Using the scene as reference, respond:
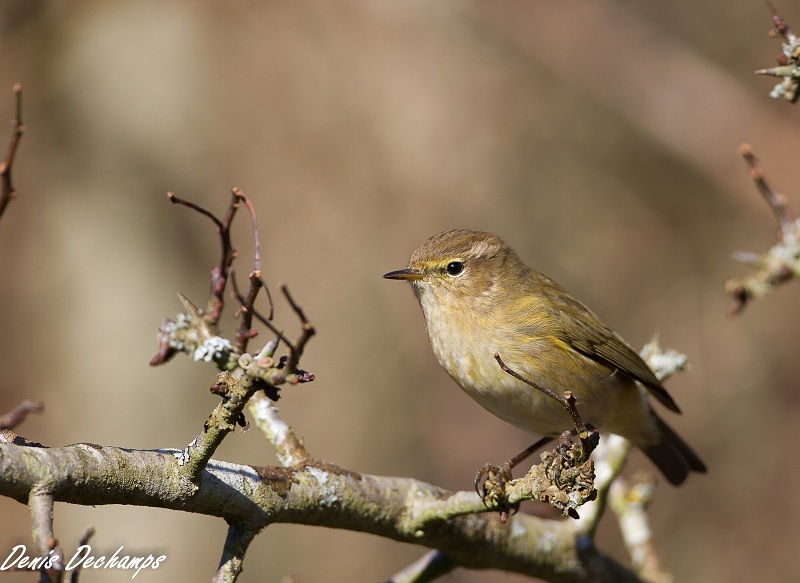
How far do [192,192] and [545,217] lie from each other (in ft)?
11.7

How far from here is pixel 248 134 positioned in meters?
8.88

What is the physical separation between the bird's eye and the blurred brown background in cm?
381

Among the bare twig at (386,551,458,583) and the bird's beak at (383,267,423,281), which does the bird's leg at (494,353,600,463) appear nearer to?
the bare twig at (386,551,458,583)

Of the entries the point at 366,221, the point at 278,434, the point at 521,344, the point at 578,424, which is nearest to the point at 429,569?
the point at 278,434

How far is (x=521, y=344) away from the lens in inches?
151

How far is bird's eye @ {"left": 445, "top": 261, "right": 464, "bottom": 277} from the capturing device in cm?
415

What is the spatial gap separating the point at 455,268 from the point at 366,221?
14.8 ft

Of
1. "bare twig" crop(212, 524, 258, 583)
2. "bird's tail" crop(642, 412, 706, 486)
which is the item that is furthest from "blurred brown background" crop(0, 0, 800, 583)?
"bare twig" crop(212, 524, 258, 583)

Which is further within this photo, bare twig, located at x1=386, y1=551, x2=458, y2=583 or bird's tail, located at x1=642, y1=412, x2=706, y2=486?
Result: bird's tail, located at x1=642, y1=412, x2=706, y2=486

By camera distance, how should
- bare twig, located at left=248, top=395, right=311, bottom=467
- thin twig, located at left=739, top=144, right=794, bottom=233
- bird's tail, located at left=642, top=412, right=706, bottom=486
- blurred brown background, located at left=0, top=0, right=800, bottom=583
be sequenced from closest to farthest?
bare twig, located at left=248, top=395, right=311, bottom=467 → thin twig, located at left=739, top=144, right=794, bottom=233 → bird's tail, located at left=642, top=412, right=706, bottom=486 → blurred brown background, located at left=0, top=0, right=800, bottom=583

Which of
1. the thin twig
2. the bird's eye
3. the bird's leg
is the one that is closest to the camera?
the bird's leg

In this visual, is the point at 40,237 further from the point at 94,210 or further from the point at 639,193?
the point at 639,193
